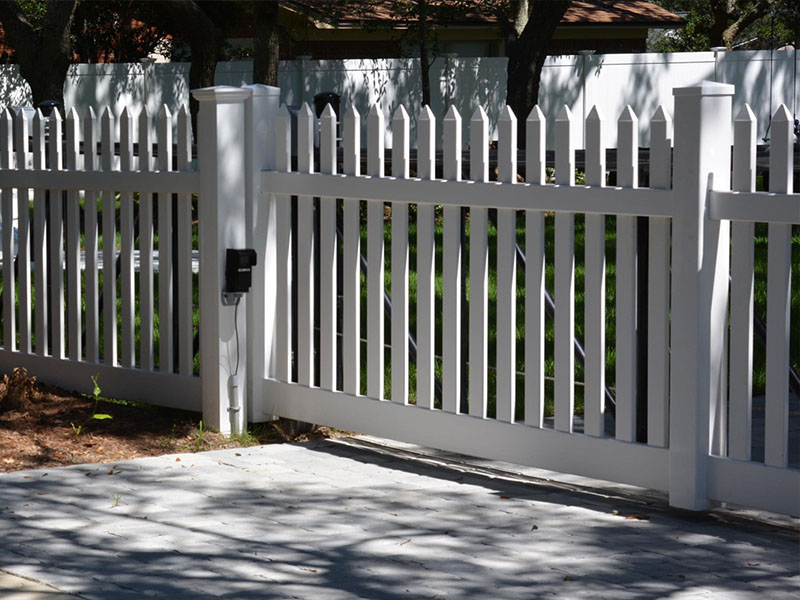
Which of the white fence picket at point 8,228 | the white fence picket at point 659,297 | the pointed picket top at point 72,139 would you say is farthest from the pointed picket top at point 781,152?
the white fence picket at point 8,228

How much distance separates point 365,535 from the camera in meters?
4.66

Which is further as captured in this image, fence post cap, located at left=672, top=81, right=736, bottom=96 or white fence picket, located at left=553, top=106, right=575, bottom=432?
white fence picket, located at left=553, top=106, right=575, bottom=432

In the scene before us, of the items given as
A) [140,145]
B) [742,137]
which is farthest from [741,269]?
[140,145]

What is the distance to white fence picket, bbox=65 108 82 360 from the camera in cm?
707

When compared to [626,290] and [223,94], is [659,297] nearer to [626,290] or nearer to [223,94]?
[626,290]

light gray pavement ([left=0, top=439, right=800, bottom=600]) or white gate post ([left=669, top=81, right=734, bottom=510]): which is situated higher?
white gate post ([left=669, top=81, right=734, bottom=510])

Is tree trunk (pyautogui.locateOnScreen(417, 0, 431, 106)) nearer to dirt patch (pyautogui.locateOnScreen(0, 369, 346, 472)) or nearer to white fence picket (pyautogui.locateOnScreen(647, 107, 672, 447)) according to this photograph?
dirt patch (pyautogui.locateOnScreen(0, 369, 346, 472))

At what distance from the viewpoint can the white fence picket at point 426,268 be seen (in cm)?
558

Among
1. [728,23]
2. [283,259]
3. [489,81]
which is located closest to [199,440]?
[283,259]

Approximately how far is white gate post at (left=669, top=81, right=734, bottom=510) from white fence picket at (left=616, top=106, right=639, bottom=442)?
0.65 feet

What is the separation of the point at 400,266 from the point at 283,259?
0.82 metres

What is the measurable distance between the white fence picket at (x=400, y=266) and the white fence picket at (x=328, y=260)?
37cm

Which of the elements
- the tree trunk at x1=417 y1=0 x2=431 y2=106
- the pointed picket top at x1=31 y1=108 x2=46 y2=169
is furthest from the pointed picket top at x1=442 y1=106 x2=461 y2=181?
the tree trunk at x1=417 y1=0 x2=431 y2=106

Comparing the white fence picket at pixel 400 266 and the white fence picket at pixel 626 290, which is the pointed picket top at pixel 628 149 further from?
the white fence picket at pixel 400 266
